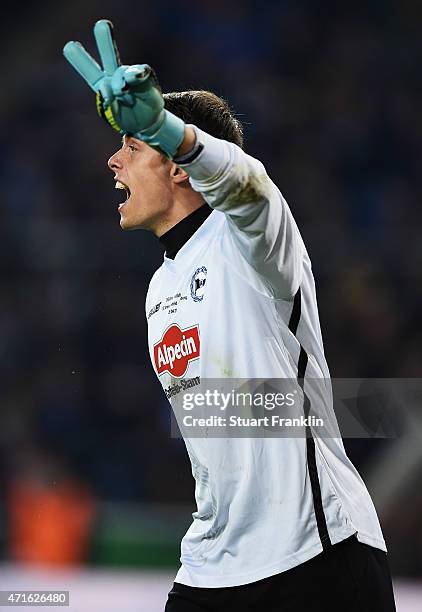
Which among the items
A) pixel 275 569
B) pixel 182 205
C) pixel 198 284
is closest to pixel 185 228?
pixel 182 205

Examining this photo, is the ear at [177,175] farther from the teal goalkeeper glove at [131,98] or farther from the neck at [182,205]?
the teal goalkeeper glove at [131,98]

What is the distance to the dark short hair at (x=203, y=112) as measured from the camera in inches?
119

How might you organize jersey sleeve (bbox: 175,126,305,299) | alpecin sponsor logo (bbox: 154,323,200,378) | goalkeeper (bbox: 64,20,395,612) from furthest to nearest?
1. alpecin sponsor logo (bbox: 154,323,200,378)
2. goalkeeper (bbox: 64,20,395,612)
3. jersey sleeve (bbox: 175,126,305,299)

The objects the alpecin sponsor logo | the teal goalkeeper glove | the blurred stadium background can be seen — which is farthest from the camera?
the blurred stadium background

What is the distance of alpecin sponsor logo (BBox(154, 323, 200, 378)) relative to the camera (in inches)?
105

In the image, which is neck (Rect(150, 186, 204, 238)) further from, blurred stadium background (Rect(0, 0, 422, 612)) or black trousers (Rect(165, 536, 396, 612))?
blurred stadium background (Rect(0, 0, 422, 612))

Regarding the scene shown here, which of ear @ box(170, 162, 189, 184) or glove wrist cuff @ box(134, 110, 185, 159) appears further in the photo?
ear @ box(170, 162, 189, 184)

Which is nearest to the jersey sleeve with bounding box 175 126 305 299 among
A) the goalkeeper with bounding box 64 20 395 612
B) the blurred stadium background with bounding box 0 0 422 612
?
the goalkeeper with bounding box 64 20 395 612

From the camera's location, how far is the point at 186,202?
290 centimetres

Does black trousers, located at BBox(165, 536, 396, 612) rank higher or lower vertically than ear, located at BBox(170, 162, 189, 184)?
lower

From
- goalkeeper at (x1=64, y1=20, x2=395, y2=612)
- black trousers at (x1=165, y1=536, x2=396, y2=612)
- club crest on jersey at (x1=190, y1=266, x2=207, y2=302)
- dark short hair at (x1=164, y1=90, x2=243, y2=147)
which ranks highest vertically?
dark short hair at (x1=164, y1=90, x2=243, y2=147)

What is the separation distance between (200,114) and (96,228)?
4152 millimetres

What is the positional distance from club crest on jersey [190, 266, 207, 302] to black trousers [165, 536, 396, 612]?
73 cm

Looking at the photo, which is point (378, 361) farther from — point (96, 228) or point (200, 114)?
point (200, 114)
